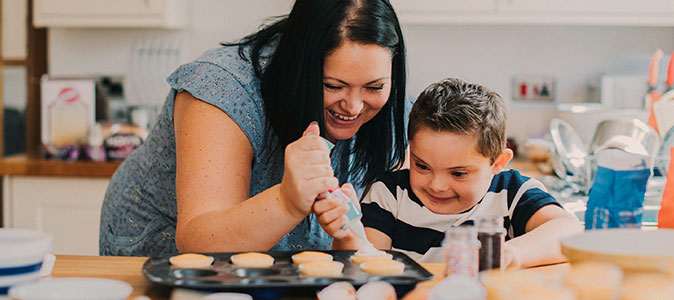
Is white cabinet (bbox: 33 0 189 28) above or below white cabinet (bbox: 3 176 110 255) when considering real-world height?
above

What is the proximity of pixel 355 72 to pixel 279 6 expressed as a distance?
1.92 meters

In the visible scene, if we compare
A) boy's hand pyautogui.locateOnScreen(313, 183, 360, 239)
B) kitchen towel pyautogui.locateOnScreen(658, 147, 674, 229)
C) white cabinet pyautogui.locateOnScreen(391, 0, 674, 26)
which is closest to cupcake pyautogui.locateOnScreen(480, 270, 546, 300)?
boy's hand pyautogui.locateOnScreen(313, 183, 360, 239)

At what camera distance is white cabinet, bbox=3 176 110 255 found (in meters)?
2.59

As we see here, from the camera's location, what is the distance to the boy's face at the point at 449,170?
124cm

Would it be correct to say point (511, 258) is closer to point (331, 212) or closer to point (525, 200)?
point (331, 212)

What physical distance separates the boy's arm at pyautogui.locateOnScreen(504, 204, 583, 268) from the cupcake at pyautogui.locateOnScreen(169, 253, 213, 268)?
0.39 metres

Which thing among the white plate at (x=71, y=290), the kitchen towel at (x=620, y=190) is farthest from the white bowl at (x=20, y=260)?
the kitchen towel at (x=620, y=190)

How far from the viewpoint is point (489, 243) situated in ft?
2.84

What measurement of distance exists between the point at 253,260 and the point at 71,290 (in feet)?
0.75

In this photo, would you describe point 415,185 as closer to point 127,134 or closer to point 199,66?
point 199,66

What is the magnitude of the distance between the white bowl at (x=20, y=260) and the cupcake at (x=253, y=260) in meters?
0.23

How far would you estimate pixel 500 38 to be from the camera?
2990 millimetres

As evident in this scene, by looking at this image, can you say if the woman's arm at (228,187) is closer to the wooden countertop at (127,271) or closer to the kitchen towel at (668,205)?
the wooden countertop at (127,271)

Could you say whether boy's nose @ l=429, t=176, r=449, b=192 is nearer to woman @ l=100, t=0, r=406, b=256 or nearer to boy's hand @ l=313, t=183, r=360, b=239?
woman @ l=100, t=0, r=406, b=256
